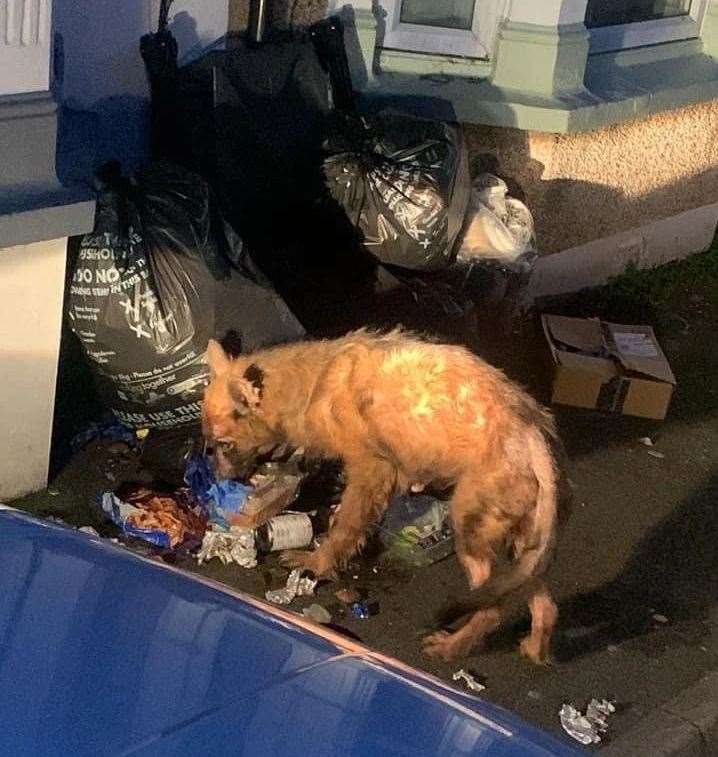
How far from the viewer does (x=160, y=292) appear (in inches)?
184

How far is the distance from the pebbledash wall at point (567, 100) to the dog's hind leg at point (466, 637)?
10.0 feet

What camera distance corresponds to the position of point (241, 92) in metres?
5.88

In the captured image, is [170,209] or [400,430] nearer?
[400,430]

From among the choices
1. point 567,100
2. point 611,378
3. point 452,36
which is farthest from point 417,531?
point 452,36

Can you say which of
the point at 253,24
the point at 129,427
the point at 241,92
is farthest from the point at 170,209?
the point at 253,24

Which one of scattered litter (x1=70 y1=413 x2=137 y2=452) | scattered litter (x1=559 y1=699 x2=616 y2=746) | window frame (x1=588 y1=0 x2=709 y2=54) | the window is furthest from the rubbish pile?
window frame (x1=588 y1=0 x2=709 y2=54)

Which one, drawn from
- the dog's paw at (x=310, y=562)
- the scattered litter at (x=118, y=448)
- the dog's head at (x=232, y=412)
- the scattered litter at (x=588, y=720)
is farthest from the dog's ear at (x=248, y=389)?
the scattered litter at (x=588, y=720)

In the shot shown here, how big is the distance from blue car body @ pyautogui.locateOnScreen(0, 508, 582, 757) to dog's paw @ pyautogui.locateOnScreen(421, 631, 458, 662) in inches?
67.8

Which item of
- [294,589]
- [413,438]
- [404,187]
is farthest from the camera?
[404,187]

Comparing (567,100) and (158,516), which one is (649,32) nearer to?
(567,100)

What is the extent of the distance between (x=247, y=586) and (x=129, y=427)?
1.00 metres

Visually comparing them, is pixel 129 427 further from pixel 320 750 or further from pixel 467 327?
pixel 320 750

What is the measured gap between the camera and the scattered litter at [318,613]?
14.5ft

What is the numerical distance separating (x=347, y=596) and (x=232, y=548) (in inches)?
18.7
